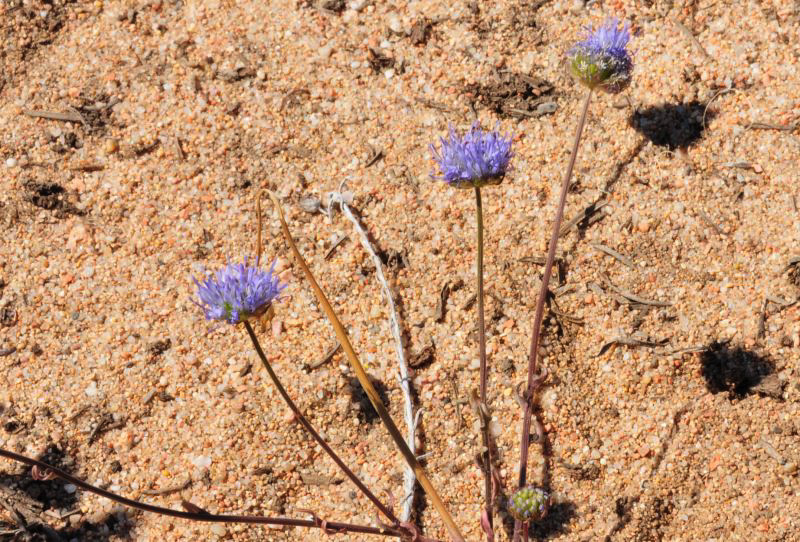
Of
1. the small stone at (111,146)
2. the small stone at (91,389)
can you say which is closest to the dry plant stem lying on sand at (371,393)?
the small stone at (91,389)

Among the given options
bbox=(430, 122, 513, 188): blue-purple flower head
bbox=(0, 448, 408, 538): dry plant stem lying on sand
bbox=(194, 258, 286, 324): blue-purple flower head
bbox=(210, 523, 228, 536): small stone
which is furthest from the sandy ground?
bbox=(194, 258, 286, 324): blue-purple flower head

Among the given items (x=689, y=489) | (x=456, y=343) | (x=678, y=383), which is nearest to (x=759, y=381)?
(x=678, y=383)

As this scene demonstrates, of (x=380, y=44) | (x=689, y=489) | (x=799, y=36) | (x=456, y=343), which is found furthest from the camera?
(x=380, y=44)

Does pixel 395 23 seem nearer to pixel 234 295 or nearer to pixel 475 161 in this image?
pixel 475 161

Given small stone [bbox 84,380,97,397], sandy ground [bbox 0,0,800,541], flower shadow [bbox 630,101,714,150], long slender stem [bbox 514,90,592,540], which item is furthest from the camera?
flower shadow [bbox 630,101,714,150]

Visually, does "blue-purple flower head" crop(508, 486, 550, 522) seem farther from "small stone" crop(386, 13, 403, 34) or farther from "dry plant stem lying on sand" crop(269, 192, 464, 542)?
"small stone" crop(386, 13, 403, 34)

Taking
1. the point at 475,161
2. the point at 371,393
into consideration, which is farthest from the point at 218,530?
the point at 475,161

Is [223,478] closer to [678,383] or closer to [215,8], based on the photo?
[678,383]
